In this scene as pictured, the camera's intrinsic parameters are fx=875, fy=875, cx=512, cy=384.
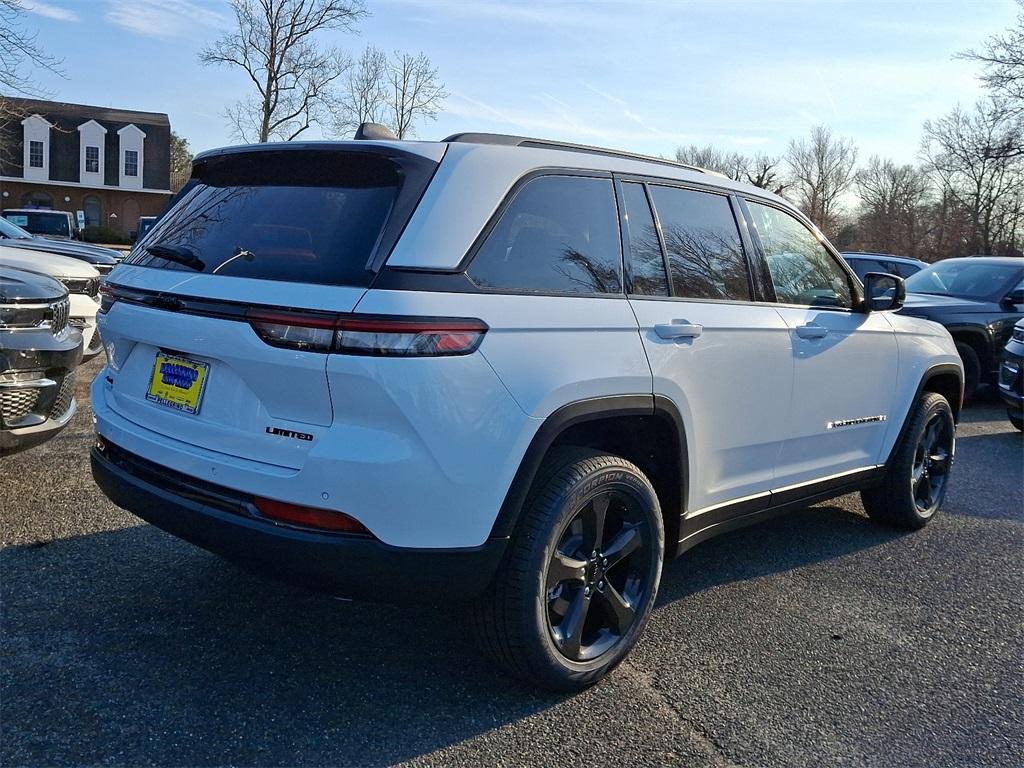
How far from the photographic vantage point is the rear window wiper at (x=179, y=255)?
9.52ft

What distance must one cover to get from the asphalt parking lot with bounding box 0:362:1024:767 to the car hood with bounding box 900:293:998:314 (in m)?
5.44

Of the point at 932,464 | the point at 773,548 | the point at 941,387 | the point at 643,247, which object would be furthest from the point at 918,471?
the point at 643,247

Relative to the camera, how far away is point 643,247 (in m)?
3.33

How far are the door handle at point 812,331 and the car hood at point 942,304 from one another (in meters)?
5.71

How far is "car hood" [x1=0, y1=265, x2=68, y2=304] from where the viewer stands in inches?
170

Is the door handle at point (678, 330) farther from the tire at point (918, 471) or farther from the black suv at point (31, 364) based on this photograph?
the black suv at point (31, 364)

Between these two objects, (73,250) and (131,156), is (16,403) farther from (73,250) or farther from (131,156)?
(131,156)

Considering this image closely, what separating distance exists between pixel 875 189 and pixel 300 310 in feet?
236

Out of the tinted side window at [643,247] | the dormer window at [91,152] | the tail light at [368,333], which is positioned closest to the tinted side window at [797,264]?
the tinted side window at [643,247]

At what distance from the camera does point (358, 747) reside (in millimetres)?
2629

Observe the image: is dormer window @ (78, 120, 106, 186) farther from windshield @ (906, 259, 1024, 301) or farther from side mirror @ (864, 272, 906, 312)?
side mirror @ (864, 272, 906, 312)

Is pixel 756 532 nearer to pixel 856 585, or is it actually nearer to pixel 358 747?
pixel 856 585

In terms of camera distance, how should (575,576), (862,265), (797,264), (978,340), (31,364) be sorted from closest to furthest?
(575,576) < (797,264) < (31,364) < (978,340) < (862,265)

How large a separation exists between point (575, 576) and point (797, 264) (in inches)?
82.8
